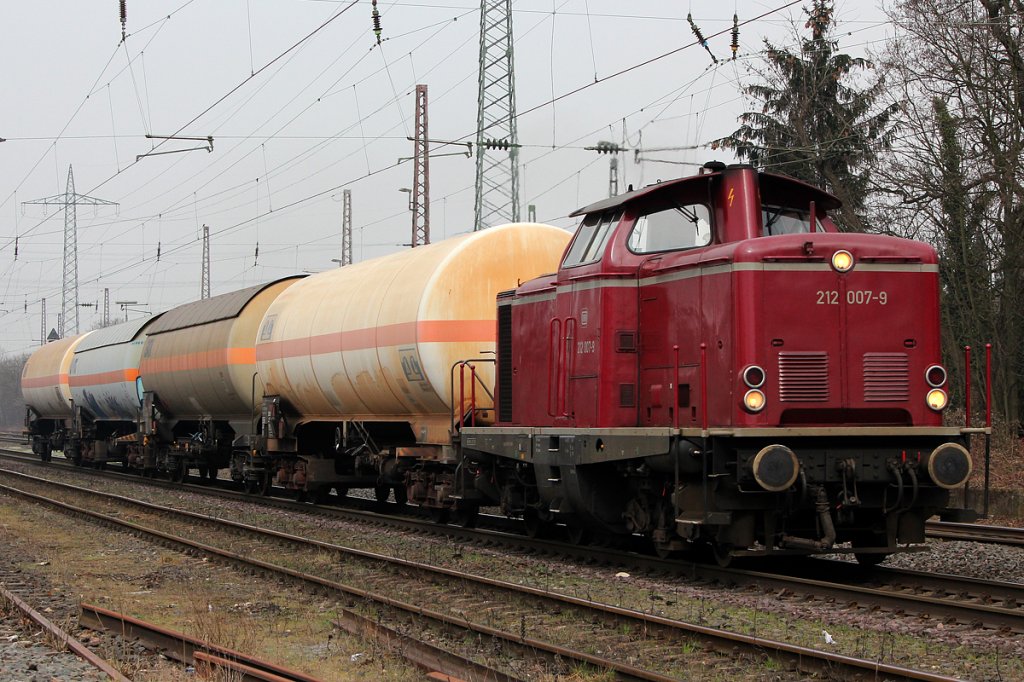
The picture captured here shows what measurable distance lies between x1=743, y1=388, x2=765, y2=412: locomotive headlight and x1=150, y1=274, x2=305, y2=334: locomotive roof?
13.8 m

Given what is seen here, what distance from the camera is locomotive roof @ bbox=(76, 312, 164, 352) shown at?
29.1 meters

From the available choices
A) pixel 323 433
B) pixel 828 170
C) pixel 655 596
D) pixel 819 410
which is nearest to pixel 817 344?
pixel 819 410

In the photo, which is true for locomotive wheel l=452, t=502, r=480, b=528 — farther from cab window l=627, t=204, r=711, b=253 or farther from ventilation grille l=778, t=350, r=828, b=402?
ventilation grille l=778, t=350, r=828, b=402

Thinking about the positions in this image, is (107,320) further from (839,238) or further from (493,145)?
(839,238)

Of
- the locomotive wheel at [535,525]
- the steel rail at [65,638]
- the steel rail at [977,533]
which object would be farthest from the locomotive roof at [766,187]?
the steel rail at [65,638]

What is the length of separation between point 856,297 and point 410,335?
6669 millimetres

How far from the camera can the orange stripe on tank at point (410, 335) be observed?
14.6m

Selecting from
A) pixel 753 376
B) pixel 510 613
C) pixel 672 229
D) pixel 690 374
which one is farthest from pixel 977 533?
pixel 510 613

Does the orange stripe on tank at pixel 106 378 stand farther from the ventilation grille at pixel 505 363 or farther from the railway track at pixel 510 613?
the ventilation grille at pixel 505 363

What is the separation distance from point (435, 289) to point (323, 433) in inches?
251

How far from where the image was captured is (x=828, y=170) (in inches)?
1185

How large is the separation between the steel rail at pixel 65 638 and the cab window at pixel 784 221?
6.61 metres

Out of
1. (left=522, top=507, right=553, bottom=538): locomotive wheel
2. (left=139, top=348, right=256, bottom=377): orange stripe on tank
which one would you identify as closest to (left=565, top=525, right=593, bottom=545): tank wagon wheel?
(left=522, top=507, right=553, bottom=538): locomotive wheel

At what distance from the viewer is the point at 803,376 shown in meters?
9.72
